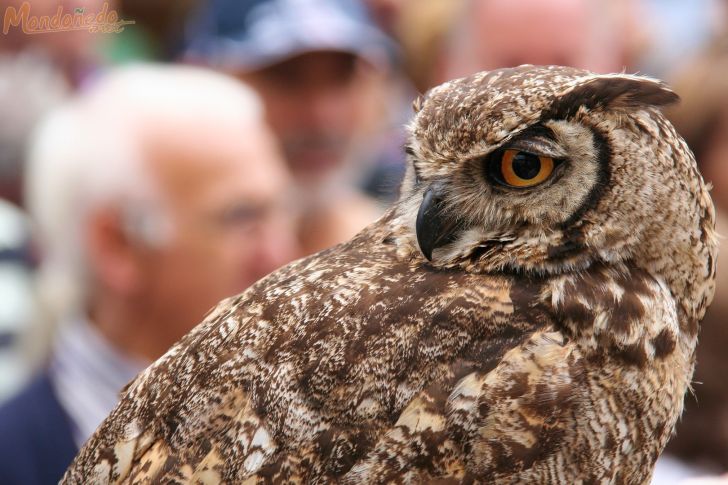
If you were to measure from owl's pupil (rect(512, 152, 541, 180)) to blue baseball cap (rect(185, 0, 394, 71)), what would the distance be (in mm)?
2181

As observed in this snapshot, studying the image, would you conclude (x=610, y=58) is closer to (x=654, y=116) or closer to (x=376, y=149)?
(x=376, y=149)

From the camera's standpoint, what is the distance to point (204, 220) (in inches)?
102

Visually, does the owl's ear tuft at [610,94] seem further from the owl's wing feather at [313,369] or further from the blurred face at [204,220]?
the blurred face at [204,220]

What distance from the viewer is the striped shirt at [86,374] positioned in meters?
2.36

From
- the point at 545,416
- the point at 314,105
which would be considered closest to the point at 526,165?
the point at 545,416

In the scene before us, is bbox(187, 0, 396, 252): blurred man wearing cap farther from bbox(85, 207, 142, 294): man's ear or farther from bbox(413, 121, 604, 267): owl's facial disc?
bbox(413, 121, 604, 267): owl's facial disc

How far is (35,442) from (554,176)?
155cm

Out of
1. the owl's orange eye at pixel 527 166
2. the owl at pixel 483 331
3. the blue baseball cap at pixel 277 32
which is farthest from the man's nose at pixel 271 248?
the owl's orange eye at pixel 527 166

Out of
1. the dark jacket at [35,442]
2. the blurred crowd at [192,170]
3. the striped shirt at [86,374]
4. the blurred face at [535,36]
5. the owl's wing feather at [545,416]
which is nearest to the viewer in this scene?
the owl's wing feather at [545,416]

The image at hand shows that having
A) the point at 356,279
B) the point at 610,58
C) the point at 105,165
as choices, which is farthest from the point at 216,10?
the point at 356,279

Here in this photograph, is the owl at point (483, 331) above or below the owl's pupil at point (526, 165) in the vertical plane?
below

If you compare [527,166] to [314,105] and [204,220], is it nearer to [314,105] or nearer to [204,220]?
[204,220]

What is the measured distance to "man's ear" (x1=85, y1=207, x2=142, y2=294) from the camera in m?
2.63

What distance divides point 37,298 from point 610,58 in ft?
6.92
